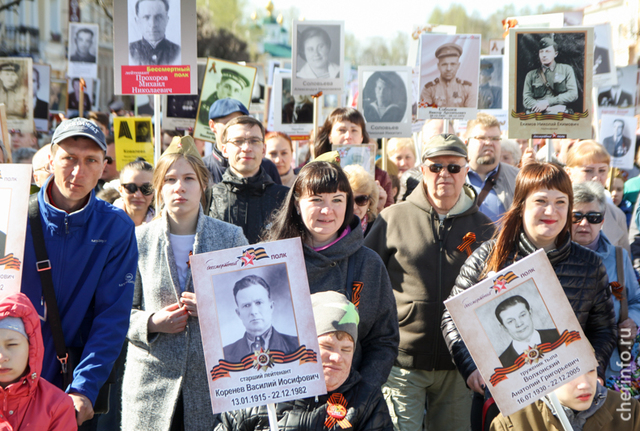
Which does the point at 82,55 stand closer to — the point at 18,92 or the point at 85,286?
the point at 18,92

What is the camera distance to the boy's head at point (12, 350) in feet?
7.77

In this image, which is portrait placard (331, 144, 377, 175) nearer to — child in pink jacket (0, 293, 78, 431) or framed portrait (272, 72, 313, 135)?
framed portrait (272, 72, 313, 135)

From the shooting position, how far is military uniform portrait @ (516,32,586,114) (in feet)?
16.1

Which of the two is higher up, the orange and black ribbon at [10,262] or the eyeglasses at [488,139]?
the eyeglasses at [488,139]

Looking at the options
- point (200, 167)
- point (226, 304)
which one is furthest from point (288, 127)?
point (226, 304)

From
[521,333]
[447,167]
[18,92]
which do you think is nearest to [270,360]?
[521,333]

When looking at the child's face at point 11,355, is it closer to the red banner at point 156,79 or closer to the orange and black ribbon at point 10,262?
the orange and black ribbon at point 10,262

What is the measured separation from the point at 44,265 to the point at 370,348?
4.70ft

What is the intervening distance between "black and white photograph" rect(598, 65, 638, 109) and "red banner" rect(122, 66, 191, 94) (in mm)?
7232

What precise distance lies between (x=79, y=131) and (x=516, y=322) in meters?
1.86

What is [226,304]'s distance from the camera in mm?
2303

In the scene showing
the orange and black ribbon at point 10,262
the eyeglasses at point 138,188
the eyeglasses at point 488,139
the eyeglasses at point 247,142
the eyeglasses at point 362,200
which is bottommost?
the orange and black ribbon at point 10,262

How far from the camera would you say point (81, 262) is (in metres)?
2.72

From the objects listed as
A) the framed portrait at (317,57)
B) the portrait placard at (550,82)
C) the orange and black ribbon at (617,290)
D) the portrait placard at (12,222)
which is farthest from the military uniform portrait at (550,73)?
the portrait placard at (12,222)
